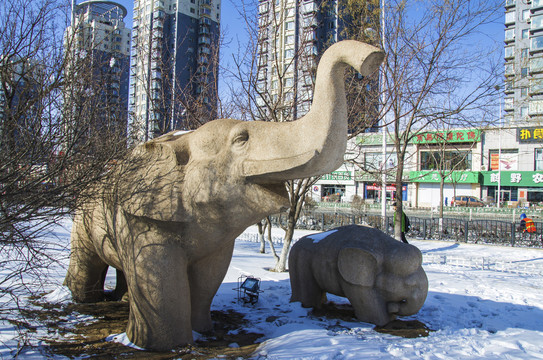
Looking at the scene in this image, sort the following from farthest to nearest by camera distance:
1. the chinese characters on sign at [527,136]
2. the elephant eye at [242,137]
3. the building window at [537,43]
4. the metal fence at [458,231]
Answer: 1. the building window at [537,43]
2. the chinese characters on sign at [527,136]
3. the metal fence at [458,231]
4. the elephant eye at [242,137]

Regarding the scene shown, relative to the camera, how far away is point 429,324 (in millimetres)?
5113

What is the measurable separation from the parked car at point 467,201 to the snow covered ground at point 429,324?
2234 cm

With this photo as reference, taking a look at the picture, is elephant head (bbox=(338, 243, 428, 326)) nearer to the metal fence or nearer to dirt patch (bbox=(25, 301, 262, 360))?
dirt patch (bbox=(25, 301, 262, 360))

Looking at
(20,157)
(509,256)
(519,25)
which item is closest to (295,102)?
(20,157)

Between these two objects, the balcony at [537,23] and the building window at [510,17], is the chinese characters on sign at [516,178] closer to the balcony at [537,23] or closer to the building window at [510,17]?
the balcony at [537,23]

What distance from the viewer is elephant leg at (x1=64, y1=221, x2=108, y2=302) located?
4.76m

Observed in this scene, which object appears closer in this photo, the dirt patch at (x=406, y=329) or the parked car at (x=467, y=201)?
the dirt patch at (x=406, y=329)

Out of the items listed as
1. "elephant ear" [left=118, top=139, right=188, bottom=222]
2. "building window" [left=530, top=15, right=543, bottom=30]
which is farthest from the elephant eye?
"building window" [left=530, top=15, right=543, bottom=30]

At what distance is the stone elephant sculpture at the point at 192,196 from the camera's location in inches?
117

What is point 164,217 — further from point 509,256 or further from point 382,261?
point 509,256

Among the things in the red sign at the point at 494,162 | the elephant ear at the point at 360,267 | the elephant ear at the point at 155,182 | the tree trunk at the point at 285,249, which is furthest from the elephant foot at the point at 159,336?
the red sign at the point at 494,162

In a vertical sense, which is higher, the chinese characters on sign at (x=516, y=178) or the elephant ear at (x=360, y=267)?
the chinese characters on sign at (x=516, y=178)

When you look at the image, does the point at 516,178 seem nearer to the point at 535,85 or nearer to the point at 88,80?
the point at 535,85

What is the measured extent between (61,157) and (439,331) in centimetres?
438
